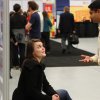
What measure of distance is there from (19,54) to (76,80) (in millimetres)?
1843

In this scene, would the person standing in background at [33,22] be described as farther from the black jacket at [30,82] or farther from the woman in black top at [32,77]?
the black jacket at [30,82]

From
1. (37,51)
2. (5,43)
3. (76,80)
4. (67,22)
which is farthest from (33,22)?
(5,43)

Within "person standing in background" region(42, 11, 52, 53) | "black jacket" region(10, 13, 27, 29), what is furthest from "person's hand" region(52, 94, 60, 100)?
"person standing in background" region(42, 11, 52, 53)

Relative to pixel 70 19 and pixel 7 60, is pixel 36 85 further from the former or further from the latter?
pixel 70 19

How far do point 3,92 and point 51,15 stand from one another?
1713 cm

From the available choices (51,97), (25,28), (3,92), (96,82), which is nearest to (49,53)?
(25,28)

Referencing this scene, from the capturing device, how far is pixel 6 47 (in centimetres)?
240

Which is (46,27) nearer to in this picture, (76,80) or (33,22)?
(33,22)

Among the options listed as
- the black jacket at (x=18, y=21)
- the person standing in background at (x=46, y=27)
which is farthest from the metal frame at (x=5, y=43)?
the person standing in background at (x=46, y=27)

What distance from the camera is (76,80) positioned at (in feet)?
25.6

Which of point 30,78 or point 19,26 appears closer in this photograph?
point 30,78

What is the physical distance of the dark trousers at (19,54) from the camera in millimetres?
8797

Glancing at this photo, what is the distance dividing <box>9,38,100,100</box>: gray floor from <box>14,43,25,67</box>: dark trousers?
0.28m

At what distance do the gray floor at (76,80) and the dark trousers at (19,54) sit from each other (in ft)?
0.93
